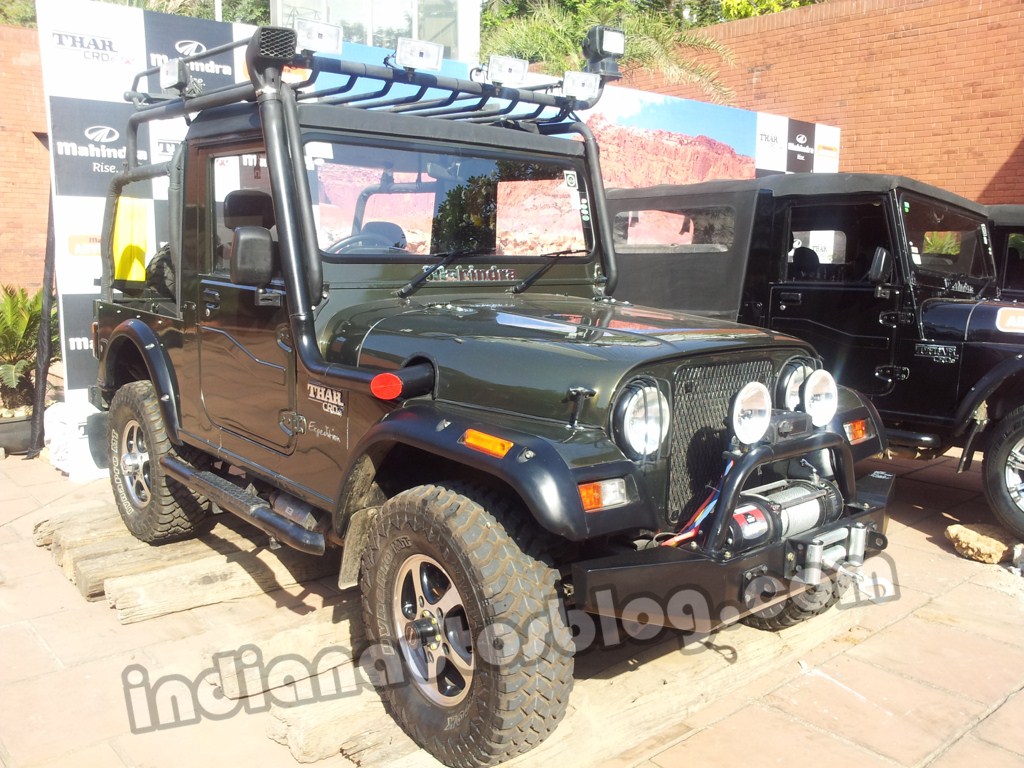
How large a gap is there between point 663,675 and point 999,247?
5675 millimetres

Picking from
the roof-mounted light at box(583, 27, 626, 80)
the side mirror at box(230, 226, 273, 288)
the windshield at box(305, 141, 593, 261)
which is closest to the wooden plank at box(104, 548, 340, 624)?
the side mirror at box(230, 226, 273, 288)

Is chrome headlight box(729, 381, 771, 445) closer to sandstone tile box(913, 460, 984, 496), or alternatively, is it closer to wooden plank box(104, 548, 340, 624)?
wooden plank box(104, 548, 340, 624)

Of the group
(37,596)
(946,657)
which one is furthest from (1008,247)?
(37,596)

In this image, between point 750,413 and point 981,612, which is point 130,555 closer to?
point 750,413

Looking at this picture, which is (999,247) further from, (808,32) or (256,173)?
(808,32)

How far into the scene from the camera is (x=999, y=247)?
724 cm

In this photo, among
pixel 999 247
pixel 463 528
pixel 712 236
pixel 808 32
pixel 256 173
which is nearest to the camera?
pixel 463 528

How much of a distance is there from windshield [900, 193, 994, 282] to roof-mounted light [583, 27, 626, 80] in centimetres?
238

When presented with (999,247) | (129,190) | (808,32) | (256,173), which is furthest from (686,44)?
(256,173)

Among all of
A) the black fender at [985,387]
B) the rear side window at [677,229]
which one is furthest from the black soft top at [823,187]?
the black fender at [985,387]

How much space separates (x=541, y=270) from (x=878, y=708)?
7.32ft

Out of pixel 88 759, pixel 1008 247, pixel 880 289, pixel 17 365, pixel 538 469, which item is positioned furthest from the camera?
pixel 1008 247

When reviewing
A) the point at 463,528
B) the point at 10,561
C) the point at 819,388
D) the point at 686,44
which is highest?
the point at 686,44

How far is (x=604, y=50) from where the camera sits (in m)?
4.18
